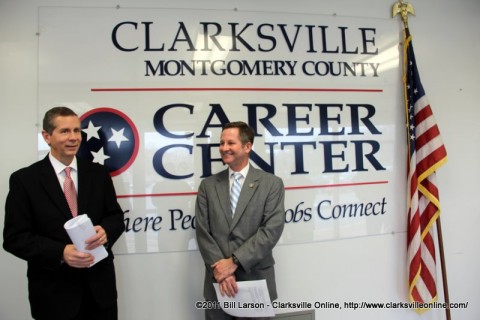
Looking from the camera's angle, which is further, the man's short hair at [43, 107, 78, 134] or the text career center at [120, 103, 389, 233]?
the text career center at [120, 103, 389, 233]

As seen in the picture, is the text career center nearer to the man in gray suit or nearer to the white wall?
the white wall

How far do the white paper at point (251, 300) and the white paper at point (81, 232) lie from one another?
0.67 metres

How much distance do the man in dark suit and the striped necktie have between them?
1.99ft

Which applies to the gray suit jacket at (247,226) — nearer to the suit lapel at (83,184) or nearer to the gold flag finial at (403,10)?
the suit lapel at (83,184)

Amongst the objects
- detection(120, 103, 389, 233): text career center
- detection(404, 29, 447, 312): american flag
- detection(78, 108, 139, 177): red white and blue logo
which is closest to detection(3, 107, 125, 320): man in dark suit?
detection(78, 108, 139, 177): red white and blue logo

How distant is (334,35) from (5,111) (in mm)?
2337

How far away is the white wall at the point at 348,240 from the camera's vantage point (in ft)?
6.10

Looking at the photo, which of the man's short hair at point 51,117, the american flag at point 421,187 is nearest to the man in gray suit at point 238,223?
the man's short hair at point 51,117

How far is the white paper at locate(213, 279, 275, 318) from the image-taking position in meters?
1.43

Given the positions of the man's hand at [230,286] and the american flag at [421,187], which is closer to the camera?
the man's hand at [230,286]

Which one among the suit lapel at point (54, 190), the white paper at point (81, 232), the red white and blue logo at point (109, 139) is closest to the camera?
the white paper at point (81, 232)

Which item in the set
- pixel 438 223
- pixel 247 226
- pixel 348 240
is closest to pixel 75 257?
pixel 247 226

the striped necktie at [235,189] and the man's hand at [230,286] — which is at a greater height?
the striped necktie at [235,189]

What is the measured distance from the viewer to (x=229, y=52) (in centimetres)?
202
